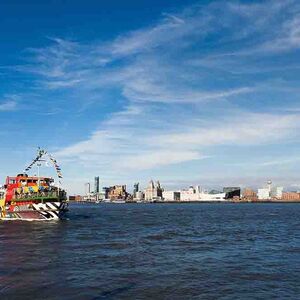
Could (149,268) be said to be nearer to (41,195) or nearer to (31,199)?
(41,195)

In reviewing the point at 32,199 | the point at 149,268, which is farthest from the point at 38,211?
the point at 149,268

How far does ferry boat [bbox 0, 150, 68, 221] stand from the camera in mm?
78688

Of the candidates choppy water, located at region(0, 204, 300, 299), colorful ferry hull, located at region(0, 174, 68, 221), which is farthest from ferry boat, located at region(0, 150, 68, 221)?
choppy water, located at region(0, 204, 300, 299)

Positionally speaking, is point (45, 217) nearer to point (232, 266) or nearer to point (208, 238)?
point (208, 238)

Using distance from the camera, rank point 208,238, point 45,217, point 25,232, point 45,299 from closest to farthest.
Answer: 1. point 45,299
2. point 208,238
3. point 25,232
4. point 45,217

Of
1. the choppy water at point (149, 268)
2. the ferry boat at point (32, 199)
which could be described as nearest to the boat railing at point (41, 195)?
the ferry boat at point (32, 199)

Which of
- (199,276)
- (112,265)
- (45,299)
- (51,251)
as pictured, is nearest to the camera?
(45,299)

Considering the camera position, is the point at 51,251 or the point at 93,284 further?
the point at 51,251

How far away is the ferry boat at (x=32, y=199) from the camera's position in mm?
78688

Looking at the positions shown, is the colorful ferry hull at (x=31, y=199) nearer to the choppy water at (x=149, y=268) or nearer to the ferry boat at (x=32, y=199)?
the ferry boat at (x=32, y=199)

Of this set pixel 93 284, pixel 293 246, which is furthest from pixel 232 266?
pixel 293 246

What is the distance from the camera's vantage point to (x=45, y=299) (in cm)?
2322

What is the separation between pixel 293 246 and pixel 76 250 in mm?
22581

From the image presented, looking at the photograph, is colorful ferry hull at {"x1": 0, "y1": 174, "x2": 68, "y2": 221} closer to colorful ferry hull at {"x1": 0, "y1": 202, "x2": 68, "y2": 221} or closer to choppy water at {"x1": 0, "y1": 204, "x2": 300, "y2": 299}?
colorful ferry hull at {"x1": 0, "y1": 202, "x2": 68, "y2": 221}
